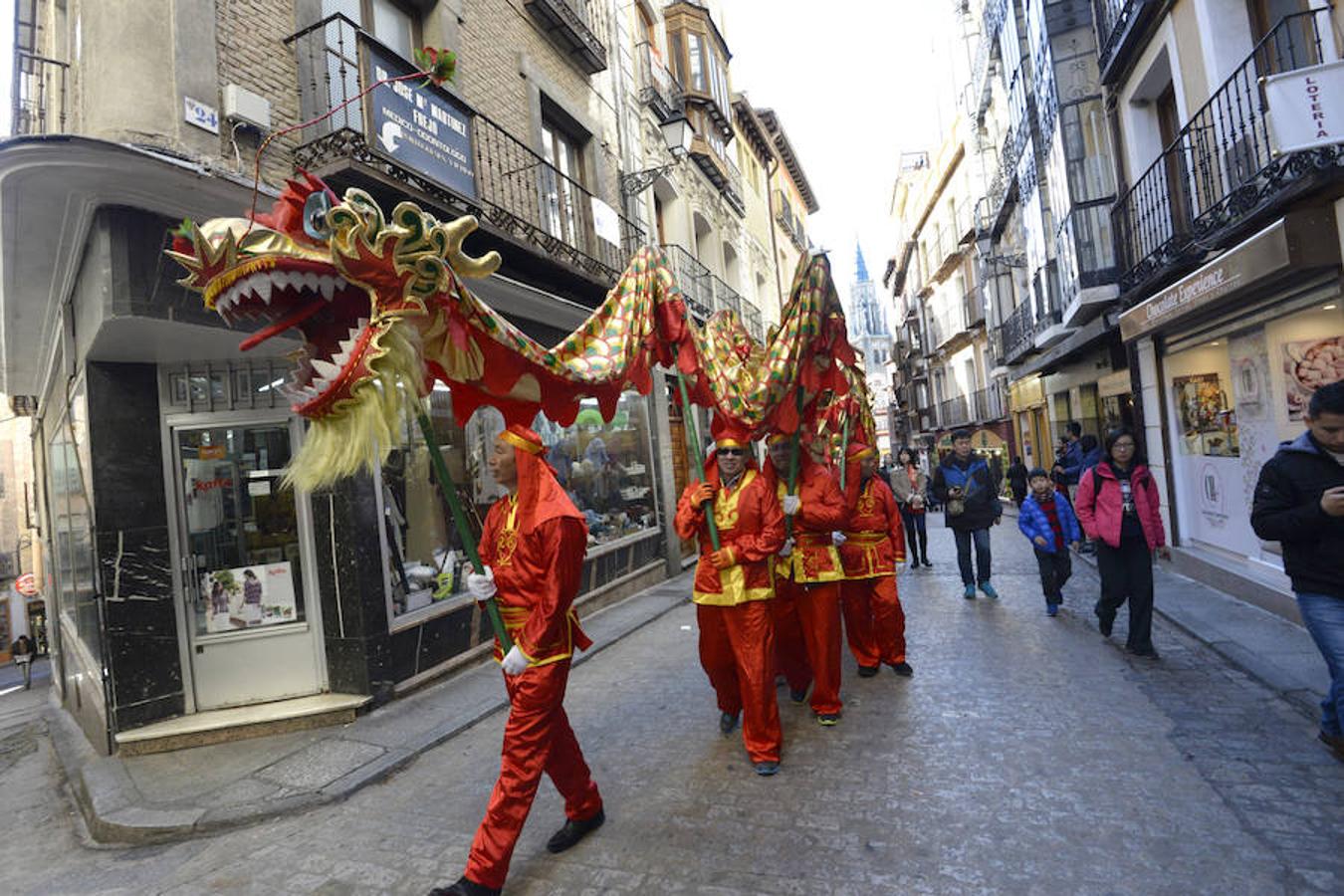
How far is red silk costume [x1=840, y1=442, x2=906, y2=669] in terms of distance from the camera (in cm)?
539

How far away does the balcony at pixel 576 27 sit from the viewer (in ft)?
30.5

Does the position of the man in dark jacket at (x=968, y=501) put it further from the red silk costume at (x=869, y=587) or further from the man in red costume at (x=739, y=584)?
the man in red costume at (x=739, y=584)

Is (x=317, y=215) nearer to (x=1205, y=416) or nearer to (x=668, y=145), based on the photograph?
(x=1205, y=416)

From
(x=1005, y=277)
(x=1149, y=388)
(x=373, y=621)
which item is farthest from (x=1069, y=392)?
(x=373, y=621)

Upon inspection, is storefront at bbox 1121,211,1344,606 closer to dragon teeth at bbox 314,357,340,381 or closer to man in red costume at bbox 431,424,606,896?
man in red costume at bbox 431,424,606,896

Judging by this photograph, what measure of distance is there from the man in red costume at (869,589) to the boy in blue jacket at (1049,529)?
6.41 feet

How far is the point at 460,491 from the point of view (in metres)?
6.89

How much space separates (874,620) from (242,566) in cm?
516

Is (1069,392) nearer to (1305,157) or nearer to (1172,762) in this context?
(1305,157)

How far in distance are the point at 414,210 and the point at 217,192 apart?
9.68 feet

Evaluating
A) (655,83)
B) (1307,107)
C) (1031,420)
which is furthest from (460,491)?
(1031,420)

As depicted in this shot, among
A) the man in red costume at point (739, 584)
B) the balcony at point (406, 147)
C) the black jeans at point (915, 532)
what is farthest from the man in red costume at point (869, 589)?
the black jeans at point (915, 532)

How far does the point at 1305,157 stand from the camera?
17.2ft

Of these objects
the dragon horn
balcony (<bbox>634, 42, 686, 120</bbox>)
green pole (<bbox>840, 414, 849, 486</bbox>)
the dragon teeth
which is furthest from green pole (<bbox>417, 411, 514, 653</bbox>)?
balcony (<bbox>634, 42, 686, 120</bbox>)
